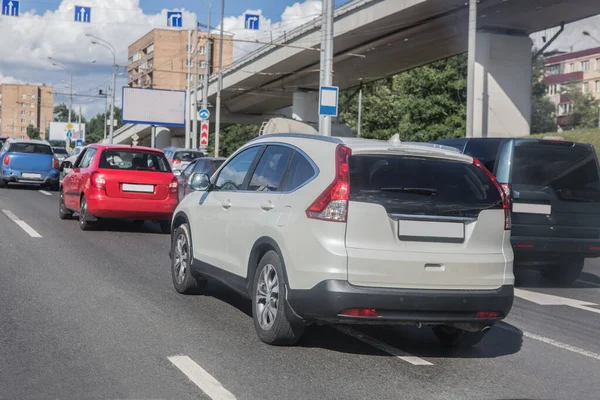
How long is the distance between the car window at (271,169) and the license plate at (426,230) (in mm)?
1197

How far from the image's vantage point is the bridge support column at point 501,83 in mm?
33125

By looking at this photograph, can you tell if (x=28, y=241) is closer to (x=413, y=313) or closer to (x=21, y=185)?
(x=413, y=313)

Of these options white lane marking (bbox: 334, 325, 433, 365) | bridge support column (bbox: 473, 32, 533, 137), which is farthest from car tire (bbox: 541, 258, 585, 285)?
bridge support column (bbox: 473, 32, 533, 137)

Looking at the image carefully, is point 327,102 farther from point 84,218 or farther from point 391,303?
point 391,303

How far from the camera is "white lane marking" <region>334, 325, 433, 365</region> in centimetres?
629

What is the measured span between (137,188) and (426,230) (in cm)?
957

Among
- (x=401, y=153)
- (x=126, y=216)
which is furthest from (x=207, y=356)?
(x=126, y=216)

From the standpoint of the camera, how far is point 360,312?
5.91 m

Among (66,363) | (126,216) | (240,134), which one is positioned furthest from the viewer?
(240,134)

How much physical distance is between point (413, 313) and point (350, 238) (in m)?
0.70

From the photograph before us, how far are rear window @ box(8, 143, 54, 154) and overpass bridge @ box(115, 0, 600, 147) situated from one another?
14.0 m

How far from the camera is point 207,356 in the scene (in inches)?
238

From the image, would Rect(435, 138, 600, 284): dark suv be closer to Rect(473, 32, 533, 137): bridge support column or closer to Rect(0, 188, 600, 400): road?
Rect(0, 188, 600, 400): road

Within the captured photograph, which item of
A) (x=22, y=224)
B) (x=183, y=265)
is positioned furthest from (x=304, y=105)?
(x=183, y=265)
